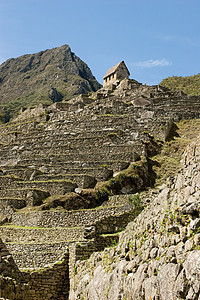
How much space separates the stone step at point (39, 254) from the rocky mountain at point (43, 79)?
74134 mm

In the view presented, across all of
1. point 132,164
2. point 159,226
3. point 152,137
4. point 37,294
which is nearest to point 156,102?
point 152,137

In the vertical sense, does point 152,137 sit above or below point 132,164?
above

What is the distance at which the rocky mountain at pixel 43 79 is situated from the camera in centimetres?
10112

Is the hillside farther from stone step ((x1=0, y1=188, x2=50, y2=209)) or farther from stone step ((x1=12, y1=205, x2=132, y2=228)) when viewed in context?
stone step ((x1=12, y1=205, x2=132, y2=228))

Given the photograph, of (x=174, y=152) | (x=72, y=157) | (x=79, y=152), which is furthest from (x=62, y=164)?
(x=174, y=152)

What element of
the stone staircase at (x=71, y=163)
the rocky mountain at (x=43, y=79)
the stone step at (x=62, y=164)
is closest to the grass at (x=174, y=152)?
the stone staircase at (x=71, y=163)

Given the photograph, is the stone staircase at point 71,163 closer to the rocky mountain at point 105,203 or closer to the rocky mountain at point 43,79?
the rocky mountain at point 105,203

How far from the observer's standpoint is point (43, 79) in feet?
395

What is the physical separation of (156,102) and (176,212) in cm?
3309

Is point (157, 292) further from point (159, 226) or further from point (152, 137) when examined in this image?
point (152, 137)

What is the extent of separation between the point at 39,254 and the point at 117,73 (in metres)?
48.9

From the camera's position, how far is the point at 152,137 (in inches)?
1101

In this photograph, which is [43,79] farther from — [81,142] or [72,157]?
[72,157]

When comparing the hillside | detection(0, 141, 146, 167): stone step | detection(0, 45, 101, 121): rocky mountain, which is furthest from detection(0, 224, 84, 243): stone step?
detection(0, 45, 101, 121): rocky mountain
